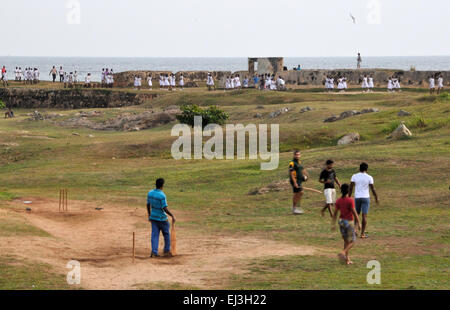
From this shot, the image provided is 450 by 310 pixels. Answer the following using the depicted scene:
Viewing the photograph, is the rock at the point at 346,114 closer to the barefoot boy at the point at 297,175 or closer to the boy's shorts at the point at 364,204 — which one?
the barefoot boy at the point at 297,175

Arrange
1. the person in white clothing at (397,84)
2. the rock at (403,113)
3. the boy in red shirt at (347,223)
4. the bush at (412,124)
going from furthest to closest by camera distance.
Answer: the person in white clothing at (397,84), the rock at (403,113), the bush at (412,124), the boy in red shirt at (347,223)

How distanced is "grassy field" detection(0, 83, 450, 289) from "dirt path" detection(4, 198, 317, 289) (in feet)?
1.17

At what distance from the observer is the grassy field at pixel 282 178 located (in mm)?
13078

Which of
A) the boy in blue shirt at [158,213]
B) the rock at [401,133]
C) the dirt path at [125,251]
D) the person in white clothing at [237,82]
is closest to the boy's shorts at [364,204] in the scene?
the dirt path at [125,251]

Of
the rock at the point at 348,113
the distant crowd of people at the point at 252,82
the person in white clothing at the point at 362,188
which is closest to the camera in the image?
the person in white clothing at the point at 362,188

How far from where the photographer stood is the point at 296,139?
1293 inches

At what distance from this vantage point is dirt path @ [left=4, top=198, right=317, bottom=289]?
12977 mm

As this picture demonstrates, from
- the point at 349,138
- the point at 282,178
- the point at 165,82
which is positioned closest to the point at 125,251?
the point at 282,178

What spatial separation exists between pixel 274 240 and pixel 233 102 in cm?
3536

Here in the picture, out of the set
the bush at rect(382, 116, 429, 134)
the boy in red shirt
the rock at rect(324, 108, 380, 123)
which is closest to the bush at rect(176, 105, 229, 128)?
the rock at rect(324, 108, 380, 123)

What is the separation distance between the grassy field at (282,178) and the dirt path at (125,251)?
14.0 inches

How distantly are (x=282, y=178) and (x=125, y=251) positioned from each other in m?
9.34

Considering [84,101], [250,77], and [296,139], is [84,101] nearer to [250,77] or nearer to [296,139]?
[250,77]
